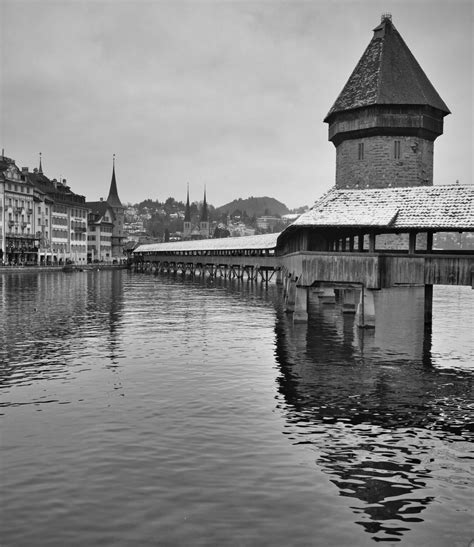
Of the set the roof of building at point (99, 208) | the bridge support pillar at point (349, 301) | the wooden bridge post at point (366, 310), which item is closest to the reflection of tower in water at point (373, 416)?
the wooden bridge post at point (366, 310)

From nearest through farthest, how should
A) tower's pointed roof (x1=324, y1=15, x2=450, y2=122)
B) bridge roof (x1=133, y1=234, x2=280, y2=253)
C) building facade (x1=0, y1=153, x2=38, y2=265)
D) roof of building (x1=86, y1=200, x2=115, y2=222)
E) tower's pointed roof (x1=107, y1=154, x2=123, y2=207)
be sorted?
tower's pointed roof (x1=324, y1=15, x2=450, y2=122) < bridge roof (x1=133, y1=234, x2=280, y2=253) < building facade (x1=0, y1=153, x2=38, y2=265) < roof of building (x1=86, y1=200, x2=115, y2=222) < tower's pointed roof (x1=107, y1=154, x2=123, y2=207)

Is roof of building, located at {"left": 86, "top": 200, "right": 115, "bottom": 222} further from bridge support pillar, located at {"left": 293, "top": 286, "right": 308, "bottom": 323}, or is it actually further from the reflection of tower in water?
the reflection of tower in water

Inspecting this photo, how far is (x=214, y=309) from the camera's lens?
132 ft

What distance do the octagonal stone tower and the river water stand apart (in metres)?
19.6

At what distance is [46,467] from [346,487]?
5.04 metres

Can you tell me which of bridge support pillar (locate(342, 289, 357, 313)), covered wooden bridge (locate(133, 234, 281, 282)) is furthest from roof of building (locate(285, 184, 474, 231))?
covered wooden bridge (locate(133, 234, 281, 282))

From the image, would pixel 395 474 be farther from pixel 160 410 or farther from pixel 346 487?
pixel 160 410

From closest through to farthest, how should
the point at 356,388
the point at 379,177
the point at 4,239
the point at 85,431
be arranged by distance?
the point at 85,431, the point at 356,388, the point at 379,177, the point at 4,239

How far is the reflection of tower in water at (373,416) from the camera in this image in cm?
1015

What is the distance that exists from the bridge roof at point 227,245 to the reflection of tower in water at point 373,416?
39.6 meters

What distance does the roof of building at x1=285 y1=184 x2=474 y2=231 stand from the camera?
2477 cm

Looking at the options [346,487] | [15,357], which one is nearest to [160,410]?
[346,487]

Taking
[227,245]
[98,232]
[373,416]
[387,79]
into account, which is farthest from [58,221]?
[373,416]

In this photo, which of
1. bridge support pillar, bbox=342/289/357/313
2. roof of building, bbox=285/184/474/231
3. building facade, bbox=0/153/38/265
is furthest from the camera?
building facade, bbox=0/153/38/265
